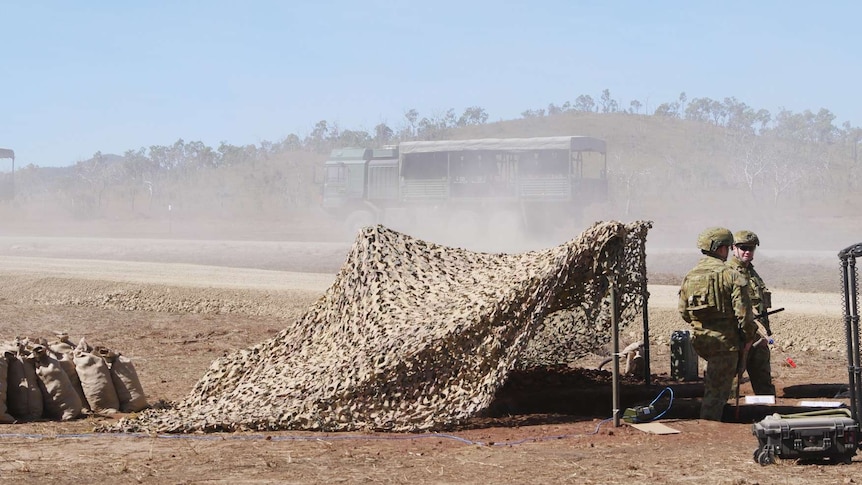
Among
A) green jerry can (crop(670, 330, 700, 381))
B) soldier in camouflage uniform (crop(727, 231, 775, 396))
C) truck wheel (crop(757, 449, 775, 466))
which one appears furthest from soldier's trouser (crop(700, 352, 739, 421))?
green jerry can (crop(670, 330, 700, 381))

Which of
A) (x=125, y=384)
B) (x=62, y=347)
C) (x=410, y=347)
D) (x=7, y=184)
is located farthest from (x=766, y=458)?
(x=7, y=184)

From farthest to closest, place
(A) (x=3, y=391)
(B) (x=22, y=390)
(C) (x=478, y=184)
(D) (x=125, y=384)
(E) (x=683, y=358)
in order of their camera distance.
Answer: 1. (C) (x=478, y=184)
2. (E) (x=683, y=358)
3. (D) (x=125, y=384)
4. (B) (x=22, y=390)
5. (A) (x=3, y=391)

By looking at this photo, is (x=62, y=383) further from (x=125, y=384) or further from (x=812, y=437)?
(x=812, y=437)

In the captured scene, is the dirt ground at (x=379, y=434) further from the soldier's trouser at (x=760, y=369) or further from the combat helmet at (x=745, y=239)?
the combat helmet at (x=745, y=239)

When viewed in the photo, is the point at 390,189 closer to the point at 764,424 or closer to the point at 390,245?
the point at 390,245

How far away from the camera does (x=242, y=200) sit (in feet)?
249

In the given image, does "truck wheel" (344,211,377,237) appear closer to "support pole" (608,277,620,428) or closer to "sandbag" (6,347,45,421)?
"sandbag" (6,347,45,421)

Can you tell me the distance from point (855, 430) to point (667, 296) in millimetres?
11060

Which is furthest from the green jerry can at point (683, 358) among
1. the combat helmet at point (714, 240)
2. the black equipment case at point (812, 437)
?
the black equipment case at point (812, 437)

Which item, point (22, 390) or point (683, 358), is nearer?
point (22, 390)

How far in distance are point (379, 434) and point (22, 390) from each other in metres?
3.22

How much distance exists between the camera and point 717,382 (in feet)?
29.9

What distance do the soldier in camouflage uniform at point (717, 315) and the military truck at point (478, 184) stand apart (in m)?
25.1

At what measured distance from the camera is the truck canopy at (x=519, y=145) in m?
34.1
